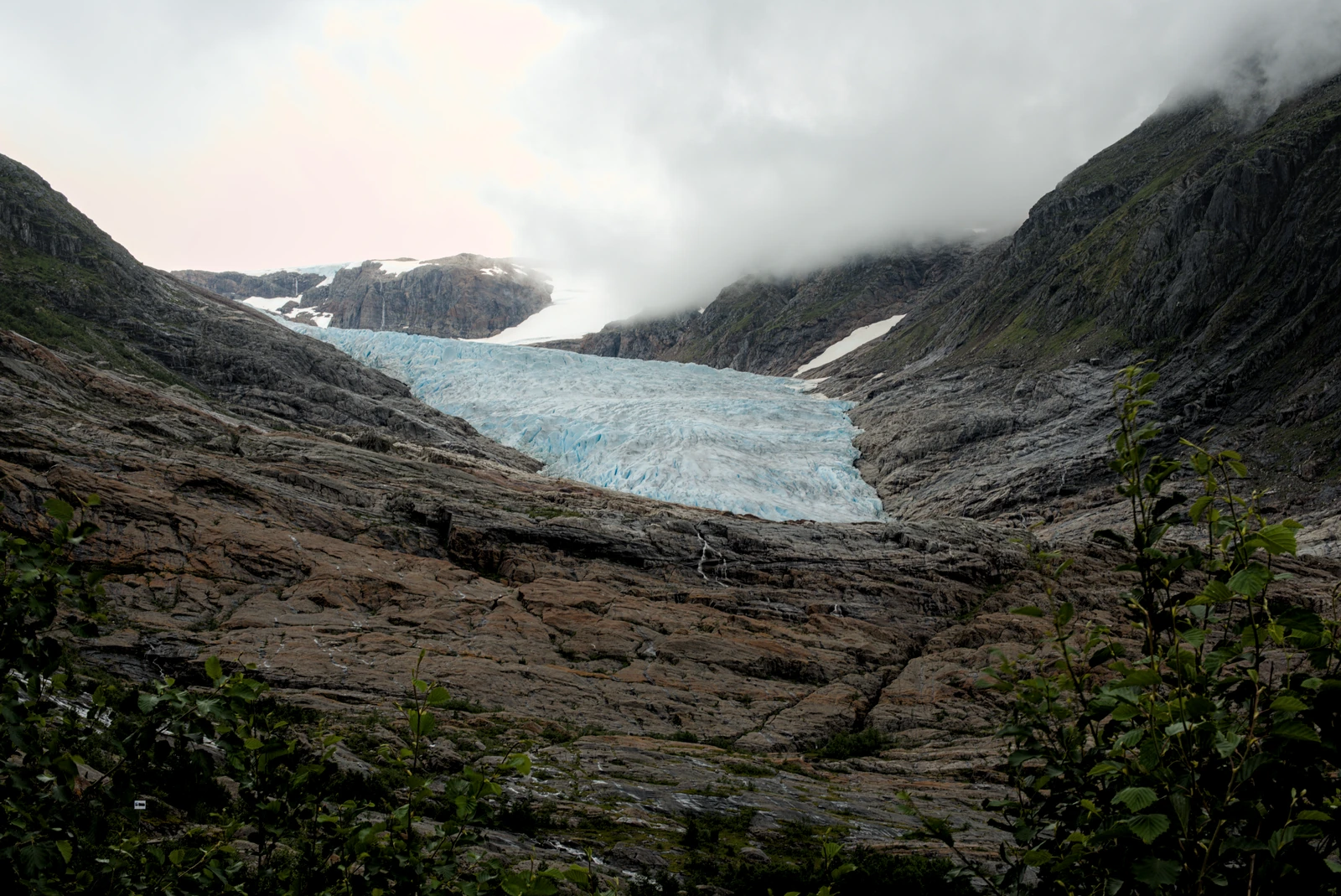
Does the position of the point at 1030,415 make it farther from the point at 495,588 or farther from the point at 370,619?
the point at 370,619

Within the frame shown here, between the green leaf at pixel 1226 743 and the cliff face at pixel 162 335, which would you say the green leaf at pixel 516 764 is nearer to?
the green leaf at pixel 1226 743

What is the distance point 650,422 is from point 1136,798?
61.8m

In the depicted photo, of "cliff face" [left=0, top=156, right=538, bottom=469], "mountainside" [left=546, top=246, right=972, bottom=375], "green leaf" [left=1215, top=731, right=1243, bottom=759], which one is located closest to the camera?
"green leaf" [left=1215, top=731, right=1243, bottom=759]

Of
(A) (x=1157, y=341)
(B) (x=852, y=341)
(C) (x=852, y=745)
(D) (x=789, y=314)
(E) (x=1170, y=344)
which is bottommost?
(C) (x=852, y=745)

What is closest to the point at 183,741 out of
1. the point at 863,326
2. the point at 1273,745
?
the point at 1273,745

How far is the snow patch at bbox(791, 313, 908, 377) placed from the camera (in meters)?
135

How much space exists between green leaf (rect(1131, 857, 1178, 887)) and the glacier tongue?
50.2m

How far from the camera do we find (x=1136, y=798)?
2.40 meters

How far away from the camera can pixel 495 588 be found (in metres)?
30.2

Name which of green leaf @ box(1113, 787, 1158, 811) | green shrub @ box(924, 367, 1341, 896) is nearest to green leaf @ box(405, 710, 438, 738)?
green shrub @ box(924, 367, 1341, 896)

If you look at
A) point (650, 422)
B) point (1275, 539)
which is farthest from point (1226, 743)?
point (650, 422)

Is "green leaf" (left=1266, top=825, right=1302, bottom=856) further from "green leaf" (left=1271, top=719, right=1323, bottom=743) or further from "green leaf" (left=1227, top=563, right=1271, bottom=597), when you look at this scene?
"green leaf" (left=1227, top=563, right=1271, bottom=597)

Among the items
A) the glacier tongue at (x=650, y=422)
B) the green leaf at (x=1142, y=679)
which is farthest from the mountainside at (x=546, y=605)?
the glacier tongue at (x=650, y=422)

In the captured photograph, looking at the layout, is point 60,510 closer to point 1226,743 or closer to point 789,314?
point 1226,743
